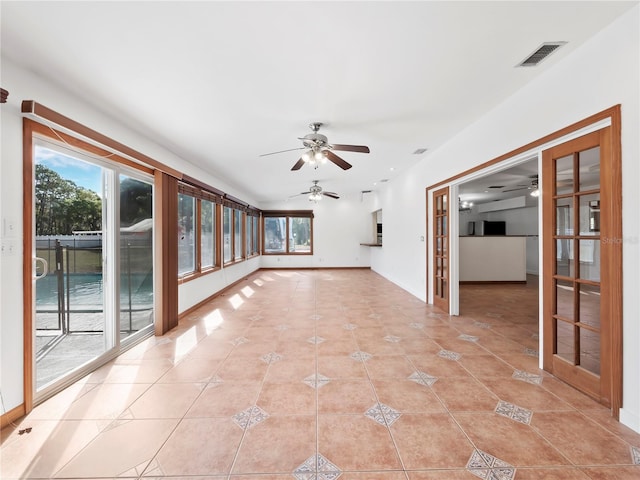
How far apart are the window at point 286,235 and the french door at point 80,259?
680 centimetres

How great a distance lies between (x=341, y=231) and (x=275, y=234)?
257cm

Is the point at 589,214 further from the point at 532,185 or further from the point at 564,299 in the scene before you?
the point at 532,185

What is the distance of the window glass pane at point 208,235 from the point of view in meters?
5.66

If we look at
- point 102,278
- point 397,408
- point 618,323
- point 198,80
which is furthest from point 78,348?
point 618,323

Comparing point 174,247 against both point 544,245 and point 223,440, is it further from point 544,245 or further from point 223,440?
point 544,245

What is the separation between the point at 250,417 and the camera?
77.1 inches

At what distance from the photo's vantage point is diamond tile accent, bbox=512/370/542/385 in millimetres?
2391

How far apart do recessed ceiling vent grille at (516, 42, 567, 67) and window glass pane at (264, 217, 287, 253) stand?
28.6 feet

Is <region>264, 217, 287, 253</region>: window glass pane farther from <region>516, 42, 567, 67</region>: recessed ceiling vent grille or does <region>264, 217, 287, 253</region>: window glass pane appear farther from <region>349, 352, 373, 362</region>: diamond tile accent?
<region>516, 42, 567, 67</region>: recessed ceiling vent grille

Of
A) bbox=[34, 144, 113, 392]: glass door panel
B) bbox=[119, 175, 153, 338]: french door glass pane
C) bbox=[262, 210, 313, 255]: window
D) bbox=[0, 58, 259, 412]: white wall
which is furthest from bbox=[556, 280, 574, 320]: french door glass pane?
bbox=[262, 210, 313, 255]: window

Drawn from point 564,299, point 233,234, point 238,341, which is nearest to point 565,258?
point 564,299

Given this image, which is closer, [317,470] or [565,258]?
[317,470]

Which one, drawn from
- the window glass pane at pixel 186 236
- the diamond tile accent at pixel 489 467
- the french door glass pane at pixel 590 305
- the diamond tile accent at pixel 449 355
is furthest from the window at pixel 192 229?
the french door glass pane at pixel 590 305

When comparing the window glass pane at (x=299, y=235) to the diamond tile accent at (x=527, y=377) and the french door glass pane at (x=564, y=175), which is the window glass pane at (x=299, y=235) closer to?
the diamond tile accent at (x=527, y=377)
